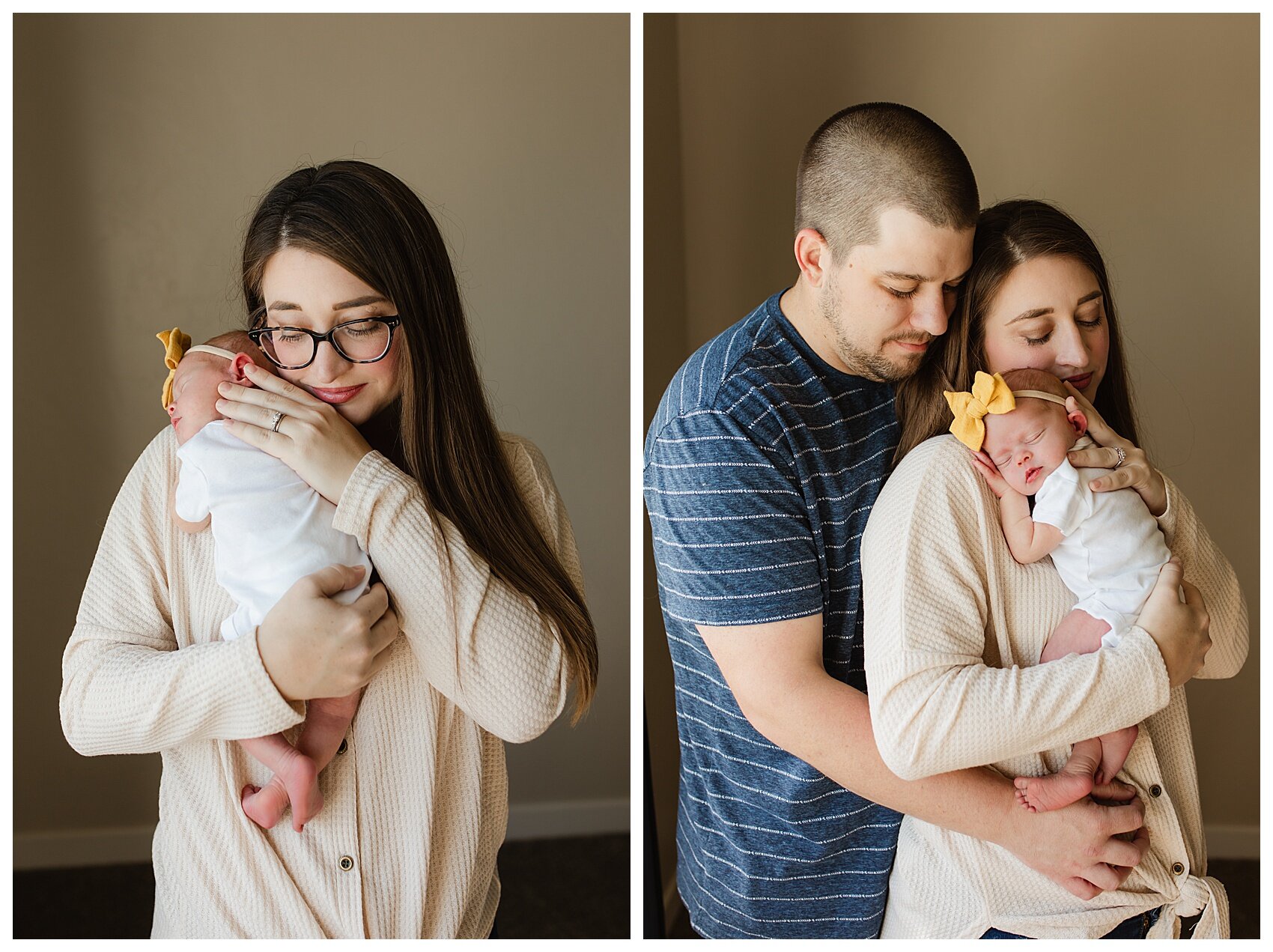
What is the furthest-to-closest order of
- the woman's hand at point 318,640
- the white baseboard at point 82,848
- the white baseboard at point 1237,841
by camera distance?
the white baseboard at point 1237,841 → the white baseboard at point 82,848 → the woman's hand at point 318,640

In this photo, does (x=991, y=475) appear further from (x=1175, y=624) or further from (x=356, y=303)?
(x=356, y=303)

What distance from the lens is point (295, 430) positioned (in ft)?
4.33

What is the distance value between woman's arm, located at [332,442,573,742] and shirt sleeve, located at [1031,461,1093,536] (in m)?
0.69

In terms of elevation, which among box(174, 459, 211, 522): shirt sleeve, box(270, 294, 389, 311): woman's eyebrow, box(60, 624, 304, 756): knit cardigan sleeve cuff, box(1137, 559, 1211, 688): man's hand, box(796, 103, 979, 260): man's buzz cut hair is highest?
box(796, 103, 979, 260): man's buzz cut hair

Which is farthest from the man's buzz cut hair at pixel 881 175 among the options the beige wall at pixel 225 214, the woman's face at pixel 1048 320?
the beige wall at pixel 225 214

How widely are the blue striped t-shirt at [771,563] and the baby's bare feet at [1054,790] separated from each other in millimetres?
238

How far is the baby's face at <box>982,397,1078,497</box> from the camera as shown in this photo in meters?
1.35

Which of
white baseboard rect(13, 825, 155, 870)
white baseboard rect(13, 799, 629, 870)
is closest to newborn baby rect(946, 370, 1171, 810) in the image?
white baseboard rect(13, 799, 629, 870)

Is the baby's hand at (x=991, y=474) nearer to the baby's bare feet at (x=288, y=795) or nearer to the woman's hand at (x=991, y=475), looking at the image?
the woman's hand at (x=991, y=475)

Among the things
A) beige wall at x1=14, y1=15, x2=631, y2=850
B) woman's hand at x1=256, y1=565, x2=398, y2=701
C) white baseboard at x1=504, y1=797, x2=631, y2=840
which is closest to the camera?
woman's hand at x1=256, y1=565, x2=398, y2=701

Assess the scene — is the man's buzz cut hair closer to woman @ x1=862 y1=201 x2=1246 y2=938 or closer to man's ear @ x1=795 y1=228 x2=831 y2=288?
man's ear @ x1=795 y1=228 x2=831 y2=288

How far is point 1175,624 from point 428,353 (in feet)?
3.54

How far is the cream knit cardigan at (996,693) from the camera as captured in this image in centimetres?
130

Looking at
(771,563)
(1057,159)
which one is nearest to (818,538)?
(771,563)
